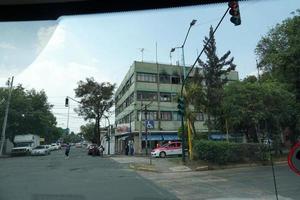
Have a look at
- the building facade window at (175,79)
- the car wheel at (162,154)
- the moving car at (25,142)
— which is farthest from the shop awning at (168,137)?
the moving car at (25,142)

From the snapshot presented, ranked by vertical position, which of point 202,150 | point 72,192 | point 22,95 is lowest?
point 72,192

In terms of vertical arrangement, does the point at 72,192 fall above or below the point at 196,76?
below

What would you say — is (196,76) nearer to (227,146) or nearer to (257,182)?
(227,146)

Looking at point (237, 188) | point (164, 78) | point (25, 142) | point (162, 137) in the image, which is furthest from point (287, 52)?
point (25, 142)

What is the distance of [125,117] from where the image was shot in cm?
6700

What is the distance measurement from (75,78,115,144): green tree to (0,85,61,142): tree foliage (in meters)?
5.60

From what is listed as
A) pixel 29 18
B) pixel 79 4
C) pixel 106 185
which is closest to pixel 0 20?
pixel 29 18

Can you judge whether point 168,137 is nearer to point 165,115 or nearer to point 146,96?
point 165,115

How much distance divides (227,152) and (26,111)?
38.6 metres

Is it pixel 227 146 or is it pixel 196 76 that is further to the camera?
pixel 196 76

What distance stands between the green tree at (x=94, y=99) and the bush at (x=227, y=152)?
40538 millimetres

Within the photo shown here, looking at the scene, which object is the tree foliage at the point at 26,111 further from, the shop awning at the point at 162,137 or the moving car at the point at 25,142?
the shop awning at the point at 162,137

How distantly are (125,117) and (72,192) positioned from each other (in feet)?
175

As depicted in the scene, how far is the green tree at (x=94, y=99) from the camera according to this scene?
6650 cm
